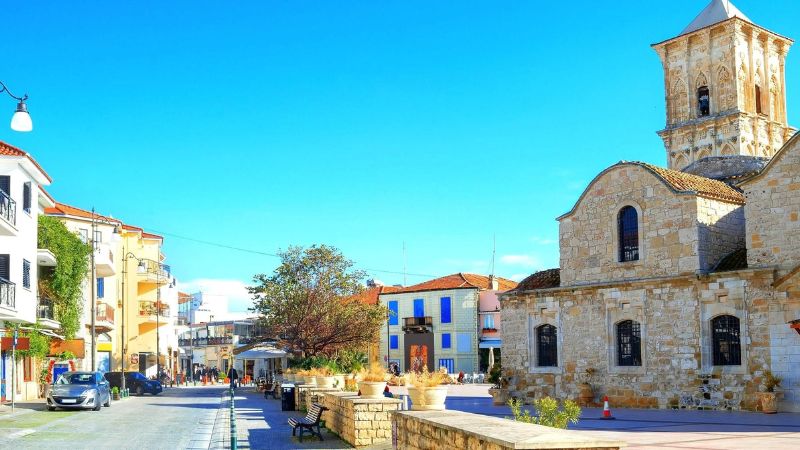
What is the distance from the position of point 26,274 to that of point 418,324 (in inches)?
1396

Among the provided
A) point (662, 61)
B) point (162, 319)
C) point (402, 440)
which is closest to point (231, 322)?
point (162, 319)

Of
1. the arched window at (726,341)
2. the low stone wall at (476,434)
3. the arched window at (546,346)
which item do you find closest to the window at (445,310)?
the arched window at (546,346)

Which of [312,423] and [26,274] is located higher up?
[26,274]

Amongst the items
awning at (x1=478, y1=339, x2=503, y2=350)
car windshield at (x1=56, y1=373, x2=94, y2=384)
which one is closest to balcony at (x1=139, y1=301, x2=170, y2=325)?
awning at (x1=478, y1=339, x2=503, y2=350)

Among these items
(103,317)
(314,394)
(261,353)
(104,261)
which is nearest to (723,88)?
(314,394)

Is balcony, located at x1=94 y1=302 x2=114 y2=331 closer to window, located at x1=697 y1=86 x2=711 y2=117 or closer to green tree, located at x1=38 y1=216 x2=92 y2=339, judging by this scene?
green tree, located at x1=38 y1=216 x2=92 y2=339

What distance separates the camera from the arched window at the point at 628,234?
1132 inches

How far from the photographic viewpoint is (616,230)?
29.2m

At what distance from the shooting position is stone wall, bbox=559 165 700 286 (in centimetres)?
2719

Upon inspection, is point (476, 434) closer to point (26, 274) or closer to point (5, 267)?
point (5, 267)

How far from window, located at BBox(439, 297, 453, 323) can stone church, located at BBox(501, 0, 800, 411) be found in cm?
2936

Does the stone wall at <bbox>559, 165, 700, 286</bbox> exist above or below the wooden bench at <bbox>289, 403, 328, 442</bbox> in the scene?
above

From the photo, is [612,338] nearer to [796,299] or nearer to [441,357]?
[796,299]

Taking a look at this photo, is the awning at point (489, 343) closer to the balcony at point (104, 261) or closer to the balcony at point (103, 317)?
the balcony at point (103, 317)
